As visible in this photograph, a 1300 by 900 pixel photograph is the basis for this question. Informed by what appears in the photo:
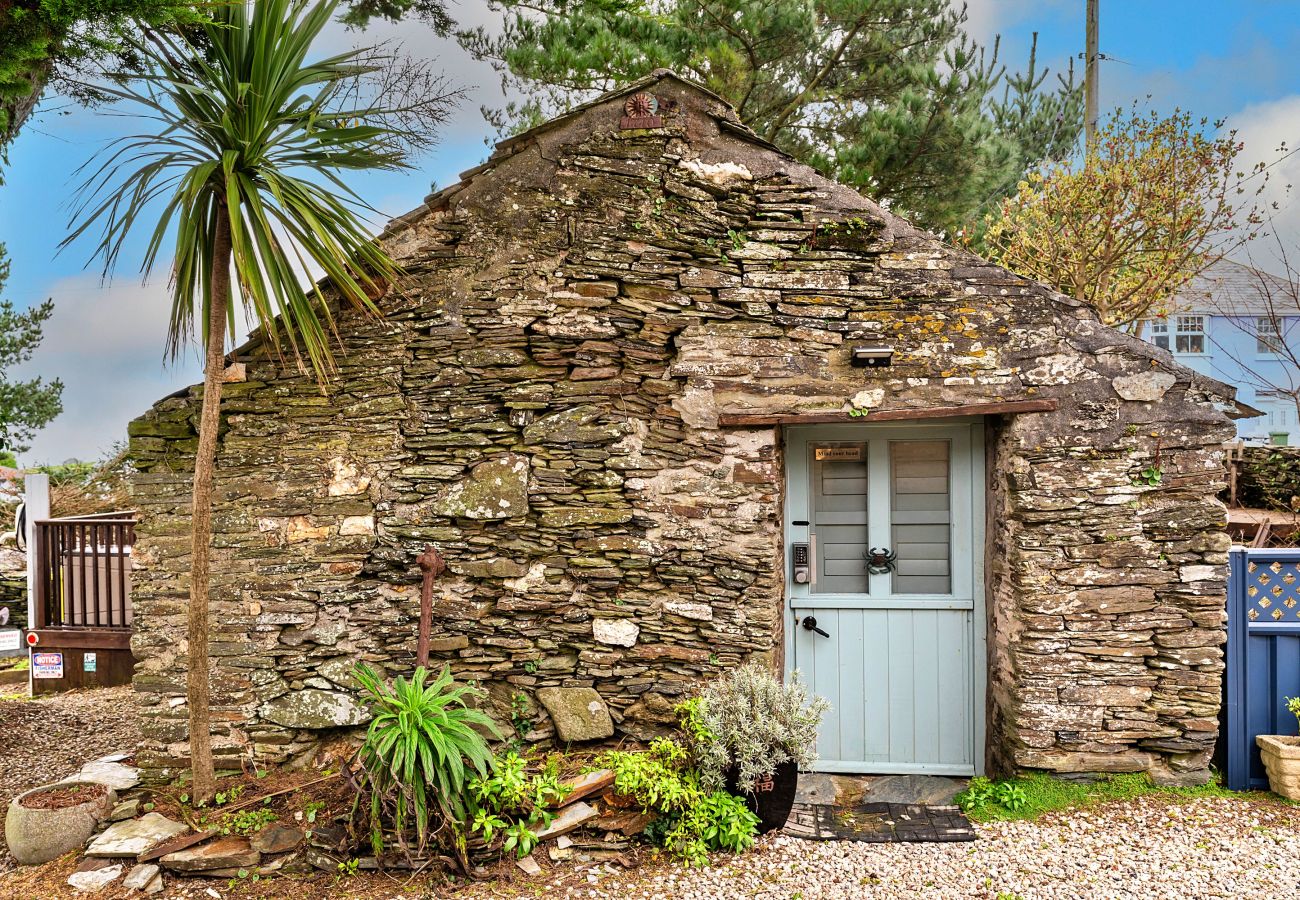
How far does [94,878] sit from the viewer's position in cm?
362

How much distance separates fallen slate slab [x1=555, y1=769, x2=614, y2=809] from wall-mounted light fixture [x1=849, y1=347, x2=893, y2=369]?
263cm

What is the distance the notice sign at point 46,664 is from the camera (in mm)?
7277

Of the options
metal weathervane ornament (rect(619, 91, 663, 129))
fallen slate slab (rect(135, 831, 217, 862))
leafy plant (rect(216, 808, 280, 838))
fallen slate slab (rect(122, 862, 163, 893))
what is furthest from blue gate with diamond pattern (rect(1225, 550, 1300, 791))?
fallen slate slab (rect(122, 862, 163, 893))

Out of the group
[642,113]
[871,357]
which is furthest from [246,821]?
[642,113]

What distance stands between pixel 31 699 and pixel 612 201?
705cm

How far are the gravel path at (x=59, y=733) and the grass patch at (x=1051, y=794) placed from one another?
499 centimetres

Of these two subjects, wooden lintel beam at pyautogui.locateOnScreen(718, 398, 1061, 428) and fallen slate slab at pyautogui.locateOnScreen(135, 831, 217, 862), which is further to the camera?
wooden lintel beam at pyautogui.locateOnScreen(718, 398, 1061, 428)

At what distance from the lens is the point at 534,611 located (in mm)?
4410

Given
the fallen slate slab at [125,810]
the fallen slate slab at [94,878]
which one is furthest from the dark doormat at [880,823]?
the fallen slate slab at [125,810]

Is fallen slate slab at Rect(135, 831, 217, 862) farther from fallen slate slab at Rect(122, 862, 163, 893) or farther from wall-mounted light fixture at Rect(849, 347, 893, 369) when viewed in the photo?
wall-mounted light fixture at Rect(849, 347, 893, 369)

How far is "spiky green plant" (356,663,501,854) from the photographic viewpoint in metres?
3.48

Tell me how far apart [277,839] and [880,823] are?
3120 millimetres

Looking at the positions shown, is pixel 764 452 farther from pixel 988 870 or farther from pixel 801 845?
pixel 988 870

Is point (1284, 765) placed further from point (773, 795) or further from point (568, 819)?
point (568, 819)
